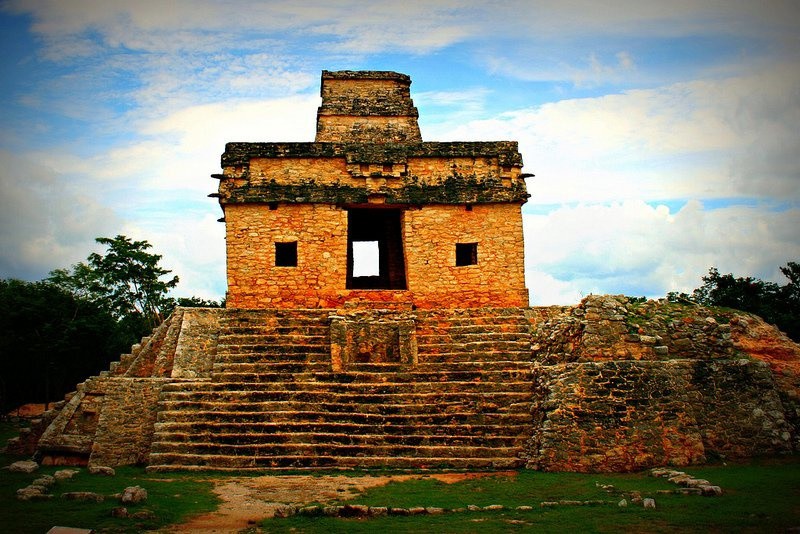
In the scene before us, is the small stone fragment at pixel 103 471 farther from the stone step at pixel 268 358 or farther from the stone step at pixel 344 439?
the stone step at pixel 268 358

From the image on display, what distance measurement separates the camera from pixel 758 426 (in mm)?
10648

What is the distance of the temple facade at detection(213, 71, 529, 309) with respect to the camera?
1656 cm

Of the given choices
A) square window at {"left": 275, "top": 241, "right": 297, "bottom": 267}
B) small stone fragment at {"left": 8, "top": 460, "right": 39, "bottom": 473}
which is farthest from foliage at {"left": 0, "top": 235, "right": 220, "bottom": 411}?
small stone fragment at {"left": 8, "top": 460, "right": 39, "bottom": 473}

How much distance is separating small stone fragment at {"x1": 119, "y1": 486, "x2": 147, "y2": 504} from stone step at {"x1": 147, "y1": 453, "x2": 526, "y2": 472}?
2.42m

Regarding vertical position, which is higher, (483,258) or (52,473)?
(483,258)

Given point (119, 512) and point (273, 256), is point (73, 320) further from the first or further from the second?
point (119, 512)

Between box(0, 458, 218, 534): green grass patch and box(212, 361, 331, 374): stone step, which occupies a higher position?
box(212, 361, 331, 374): stone step

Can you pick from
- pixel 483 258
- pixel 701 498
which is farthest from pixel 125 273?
pixel 701 498

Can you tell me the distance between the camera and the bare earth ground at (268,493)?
7438mm

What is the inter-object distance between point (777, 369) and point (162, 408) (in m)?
10.2

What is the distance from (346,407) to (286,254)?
20.7 feet

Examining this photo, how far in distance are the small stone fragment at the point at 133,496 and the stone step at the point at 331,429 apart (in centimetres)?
305

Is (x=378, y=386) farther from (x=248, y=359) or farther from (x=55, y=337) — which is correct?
(x=55, y=337)

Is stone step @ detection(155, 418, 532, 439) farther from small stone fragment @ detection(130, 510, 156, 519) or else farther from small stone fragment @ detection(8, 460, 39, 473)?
small stone fragment @ detection(130, 510, 156, 519)
